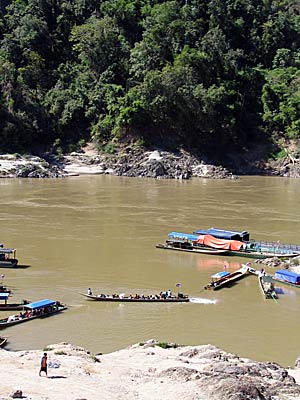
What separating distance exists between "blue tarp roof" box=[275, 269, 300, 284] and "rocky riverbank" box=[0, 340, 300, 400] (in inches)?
391

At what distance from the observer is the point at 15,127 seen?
68000 millimetres

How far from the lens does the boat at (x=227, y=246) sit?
1160 inches

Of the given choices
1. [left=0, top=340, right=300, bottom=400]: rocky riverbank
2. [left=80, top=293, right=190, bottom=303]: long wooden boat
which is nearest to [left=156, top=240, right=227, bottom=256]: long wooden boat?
[left=80, top=293, right=190, bottom=303]: long wooden boat

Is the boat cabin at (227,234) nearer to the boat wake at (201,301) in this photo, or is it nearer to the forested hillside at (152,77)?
the boat wake at (201,301)

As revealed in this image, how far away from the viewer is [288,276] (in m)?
24.5

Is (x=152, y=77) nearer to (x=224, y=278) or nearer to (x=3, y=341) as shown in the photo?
(x=224, y=278)

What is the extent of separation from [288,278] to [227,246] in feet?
19.8

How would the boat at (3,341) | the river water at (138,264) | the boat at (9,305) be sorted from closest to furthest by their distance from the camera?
the boat at (3,341)
the river water at (138,264)
the boat at (9,305)

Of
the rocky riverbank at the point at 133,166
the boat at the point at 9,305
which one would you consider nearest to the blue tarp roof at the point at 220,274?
the boat at the point at 9,305

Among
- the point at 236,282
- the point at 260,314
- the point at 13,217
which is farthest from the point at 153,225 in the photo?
the point at 260,314

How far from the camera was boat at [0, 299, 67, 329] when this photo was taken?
63.0 ft

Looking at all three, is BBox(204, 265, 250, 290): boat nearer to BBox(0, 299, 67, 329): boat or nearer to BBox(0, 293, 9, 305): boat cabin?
BBox(0, 299, 67, 329): boat

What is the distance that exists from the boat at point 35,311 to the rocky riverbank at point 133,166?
40.8 metres

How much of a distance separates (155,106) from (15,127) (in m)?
17.2
